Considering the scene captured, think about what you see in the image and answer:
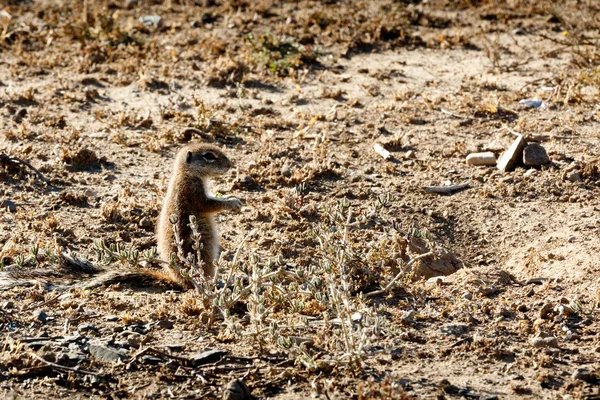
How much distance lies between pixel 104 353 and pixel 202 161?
7.57 feet

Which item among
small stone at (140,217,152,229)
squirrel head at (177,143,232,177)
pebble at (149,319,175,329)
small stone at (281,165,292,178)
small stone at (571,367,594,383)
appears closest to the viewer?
small stone at (571,367,594,383)

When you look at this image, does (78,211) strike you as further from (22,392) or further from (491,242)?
(491,242)

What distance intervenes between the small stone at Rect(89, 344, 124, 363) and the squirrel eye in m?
2.28

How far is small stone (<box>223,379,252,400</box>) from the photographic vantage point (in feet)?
15.5

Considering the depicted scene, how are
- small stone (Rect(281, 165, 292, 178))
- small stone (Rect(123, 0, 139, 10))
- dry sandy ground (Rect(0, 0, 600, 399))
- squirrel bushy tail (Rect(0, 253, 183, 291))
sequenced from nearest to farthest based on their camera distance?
1. dry sandy ground (Rect(0, 0, 600, 399))
2. squirrel bushy tail (Rect(0, 253, 183, 291))
3. small stone (Rect(281, 165, 292, 178))
4. small stone (Rect(123, 0, 139, 10))

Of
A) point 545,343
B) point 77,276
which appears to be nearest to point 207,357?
point 77,276

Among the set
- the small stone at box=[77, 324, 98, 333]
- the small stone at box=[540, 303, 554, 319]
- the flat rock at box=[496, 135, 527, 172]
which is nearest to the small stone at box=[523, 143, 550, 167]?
the flat rock at box=[496, 135, 527, 172]

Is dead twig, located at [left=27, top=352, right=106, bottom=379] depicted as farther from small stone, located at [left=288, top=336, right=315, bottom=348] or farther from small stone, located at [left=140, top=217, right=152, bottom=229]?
small stone, located at [left=140, top=217, right=152, bottom=229]

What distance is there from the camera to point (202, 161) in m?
7.14

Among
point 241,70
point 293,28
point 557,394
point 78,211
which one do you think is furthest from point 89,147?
point 557,394

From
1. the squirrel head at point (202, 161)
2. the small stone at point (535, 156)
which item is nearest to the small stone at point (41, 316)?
the squirrel head at point (202, 161)

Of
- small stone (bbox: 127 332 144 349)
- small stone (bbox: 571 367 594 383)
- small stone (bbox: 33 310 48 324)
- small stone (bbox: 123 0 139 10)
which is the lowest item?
small stone (bbox: 571 367 594 383)

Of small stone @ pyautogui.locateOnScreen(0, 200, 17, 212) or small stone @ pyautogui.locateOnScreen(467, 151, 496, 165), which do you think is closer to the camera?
small stone @ pyautogui.locateOnScreen(0, 200, 17, 212)

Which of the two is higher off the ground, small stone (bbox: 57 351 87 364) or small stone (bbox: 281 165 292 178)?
small stone (bbox: 57 351 87 364)
